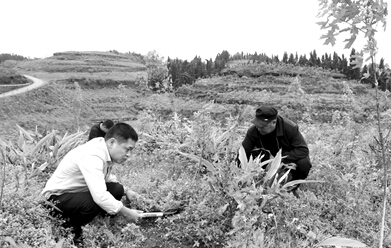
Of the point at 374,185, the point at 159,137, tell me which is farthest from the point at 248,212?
the point at 159,137

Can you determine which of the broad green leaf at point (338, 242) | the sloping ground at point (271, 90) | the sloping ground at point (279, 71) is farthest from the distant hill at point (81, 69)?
the broad green leaf at point (338, 242)

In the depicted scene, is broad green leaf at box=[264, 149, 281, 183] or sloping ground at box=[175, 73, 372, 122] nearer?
broad green leaf at box=[264, 149, 281, 183]

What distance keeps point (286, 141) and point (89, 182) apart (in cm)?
227

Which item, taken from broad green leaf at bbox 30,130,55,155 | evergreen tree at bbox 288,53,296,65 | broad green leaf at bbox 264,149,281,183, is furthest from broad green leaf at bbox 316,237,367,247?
evergreen tree at bbox 288,53,296,65

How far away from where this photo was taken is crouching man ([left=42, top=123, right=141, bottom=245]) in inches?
120

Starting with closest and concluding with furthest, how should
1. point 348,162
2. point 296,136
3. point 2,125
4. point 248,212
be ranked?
point 248,212 < point 296,136 < point 348,162 < point 2,125

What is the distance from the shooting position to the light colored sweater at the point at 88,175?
3014mm

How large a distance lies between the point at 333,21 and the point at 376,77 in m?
0.47

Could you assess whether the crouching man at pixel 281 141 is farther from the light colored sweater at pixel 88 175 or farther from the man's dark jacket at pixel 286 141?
the light colored sweater at pixel 88 175

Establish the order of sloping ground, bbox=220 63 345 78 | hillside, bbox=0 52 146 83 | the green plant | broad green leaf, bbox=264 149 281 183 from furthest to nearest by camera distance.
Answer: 1. hillside, bbox=0 52 146 83
2. sloping ground, bbox=220 63 345 78
3. broad green leaf, bbox=264 149 281 183
4. the green plant

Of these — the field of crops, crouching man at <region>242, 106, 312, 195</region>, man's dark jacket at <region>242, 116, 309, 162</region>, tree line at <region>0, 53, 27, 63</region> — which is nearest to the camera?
the field of crops

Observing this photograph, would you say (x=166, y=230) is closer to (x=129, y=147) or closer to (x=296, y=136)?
(x=129, y=147)

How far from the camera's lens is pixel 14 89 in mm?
34531

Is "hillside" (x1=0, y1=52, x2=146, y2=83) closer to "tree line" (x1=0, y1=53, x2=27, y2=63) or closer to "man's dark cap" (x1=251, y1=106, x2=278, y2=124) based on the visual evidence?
"tree line" (x1=0, y1=53, x2=27, y2=63)
